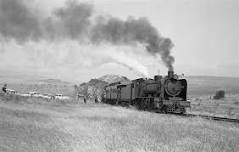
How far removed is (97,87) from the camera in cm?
7000

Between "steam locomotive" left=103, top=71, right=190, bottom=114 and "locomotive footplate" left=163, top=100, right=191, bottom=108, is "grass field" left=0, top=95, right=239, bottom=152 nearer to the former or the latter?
"locomotive footplate" left=163, top=100, right=191, bottom=108

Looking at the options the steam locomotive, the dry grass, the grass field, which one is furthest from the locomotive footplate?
the grass field

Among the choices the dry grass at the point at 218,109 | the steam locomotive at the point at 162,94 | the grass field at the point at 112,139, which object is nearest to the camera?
the grass field at the point at 112,139

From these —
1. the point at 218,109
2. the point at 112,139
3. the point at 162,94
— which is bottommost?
the point at 112,139

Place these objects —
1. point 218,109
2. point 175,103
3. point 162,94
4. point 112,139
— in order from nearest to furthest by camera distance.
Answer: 1. point 112,139
2. point 175,103
3. point 162,94
4. point 218,109

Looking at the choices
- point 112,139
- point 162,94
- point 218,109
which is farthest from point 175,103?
point 218,109

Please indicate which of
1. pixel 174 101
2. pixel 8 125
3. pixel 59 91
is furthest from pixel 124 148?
pixel 59 91

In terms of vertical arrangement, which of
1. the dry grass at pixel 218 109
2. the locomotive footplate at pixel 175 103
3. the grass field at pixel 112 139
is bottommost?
the grass field at pixel 112 139

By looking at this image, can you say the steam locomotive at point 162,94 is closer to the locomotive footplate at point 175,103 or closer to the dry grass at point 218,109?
the locomotive footplate at point 175,103

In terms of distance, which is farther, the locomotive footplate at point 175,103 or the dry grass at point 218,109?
the dry grass at point 218,109

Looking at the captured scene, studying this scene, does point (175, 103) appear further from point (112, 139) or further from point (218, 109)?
point (218, 109)

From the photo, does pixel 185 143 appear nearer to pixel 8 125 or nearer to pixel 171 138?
pixel 171 138

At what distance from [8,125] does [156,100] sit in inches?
598

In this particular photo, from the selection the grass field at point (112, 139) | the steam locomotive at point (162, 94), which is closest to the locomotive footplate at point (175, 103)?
the steam locomotive at point (162, 94)
